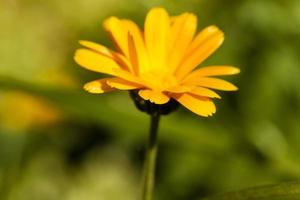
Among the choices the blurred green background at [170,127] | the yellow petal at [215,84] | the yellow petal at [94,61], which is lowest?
the yellow petal at [215,84]

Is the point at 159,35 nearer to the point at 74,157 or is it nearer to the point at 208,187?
the point at 208,187

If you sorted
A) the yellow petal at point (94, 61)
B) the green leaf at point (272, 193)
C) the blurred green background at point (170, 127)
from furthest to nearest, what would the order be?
the blurred green background at point (170, 127)
the yellow petal at point (94, 61)
the green leaf at point (272, 193)

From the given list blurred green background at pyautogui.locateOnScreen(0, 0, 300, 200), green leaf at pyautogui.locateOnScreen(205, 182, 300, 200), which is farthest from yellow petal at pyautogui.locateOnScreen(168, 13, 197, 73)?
blurred green background at pyautogui.locateOnScreen(0, 0, 300, 200)

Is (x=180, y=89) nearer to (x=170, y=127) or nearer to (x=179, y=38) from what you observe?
(x=179, y=38)

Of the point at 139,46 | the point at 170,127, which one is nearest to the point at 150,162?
the point at 139,46

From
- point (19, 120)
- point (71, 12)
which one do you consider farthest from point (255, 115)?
point (71, 12)

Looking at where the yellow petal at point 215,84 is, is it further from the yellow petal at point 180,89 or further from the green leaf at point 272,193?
the green leaf at point 272,193

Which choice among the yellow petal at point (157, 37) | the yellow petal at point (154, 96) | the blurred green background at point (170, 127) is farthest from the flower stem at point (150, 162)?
the blurred green background at point (170, 127)
